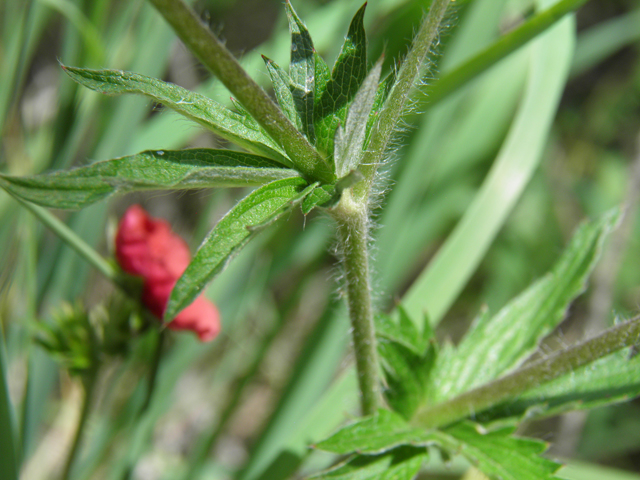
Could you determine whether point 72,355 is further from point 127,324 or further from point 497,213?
point 497,213

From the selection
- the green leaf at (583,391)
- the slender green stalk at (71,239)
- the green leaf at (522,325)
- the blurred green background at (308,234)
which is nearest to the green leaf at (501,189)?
the blurred green background at (308,234)

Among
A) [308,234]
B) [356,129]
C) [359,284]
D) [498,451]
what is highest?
[308,234]

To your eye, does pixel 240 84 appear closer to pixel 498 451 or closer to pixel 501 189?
pixel 498 451

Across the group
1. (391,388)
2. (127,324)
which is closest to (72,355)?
(127,324)

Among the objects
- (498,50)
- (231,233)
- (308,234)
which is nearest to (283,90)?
(231,233)

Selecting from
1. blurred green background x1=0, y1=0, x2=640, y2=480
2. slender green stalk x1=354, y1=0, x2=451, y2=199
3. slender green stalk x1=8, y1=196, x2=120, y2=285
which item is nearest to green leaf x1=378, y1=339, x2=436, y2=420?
blurred green background x1=0, y1=0, x2=640, y2=480

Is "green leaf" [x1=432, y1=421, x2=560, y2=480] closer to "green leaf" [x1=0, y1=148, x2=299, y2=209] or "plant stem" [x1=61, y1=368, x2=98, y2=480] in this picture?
"green leaf" [x1=0, y1=148, x2=299, y2=209]
